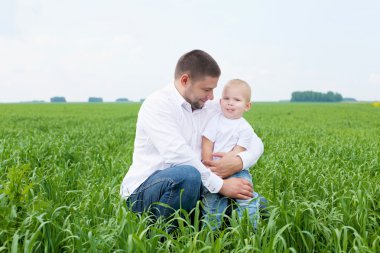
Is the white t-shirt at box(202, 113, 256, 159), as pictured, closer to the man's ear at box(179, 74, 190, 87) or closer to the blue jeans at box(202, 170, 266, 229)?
the blue jeans at box(202, 170, 266, 229)

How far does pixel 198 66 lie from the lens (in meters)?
3.66

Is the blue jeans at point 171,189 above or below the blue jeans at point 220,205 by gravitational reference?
above

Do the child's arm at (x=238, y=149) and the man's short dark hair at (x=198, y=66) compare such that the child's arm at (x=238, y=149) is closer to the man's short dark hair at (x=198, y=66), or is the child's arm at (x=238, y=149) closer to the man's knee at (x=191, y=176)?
the man's knee at (x=191, y=176)

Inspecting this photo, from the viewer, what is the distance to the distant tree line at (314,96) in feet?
356

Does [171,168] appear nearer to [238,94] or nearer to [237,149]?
[237,149]

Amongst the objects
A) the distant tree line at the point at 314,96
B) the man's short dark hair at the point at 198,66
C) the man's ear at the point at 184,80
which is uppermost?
the man's short dark hair at the point at 198,66

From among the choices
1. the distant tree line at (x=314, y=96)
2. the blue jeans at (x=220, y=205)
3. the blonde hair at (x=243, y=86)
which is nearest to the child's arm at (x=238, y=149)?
the blue jeans at (x=220, y=205)

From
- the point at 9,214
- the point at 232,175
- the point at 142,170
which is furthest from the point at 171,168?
the point at 9,214

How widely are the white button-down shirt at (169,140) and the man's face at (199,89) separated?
0.22 ft

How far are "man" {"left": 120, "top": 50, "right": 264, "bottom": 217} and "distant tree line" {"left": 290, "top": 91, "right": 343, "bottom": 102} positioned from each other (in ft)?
357

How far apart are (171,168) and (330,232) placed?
1401 millimetres

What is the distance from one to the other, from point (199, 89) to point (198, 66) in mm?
207

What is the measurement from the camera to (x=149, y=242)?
9.04 ft

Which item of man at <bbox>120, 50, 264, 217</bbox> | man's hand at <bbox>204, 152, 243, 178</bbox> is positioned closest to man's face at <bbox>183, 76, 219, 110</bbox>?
man at <bbox>120, 50, 264, 217</bbox>
